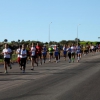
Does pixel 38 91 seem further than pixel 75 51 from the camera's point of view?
No

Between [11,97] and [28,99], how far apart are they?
0.68 m

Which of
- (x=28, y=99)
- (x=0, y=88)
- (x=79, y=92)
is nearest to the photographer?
(x=28, y=99)

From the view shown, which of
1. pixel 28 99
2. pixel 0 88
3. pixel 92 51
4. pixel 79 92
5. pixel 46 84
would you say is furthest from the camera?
pixel 92 51

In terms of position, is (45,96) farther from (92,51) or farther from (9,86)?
(92,51)

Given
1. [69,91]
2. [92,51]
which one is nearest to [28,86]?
[69,91]

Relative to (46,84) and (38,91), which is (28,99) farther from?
(46,84)

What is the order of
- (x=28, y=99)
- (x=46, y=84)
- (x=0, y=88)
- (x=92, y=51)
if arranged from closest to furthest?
1. (x=28, y=99)
2. (x=0, y=88)
3. (x=46, y=84)
4. (x=92, y=51)

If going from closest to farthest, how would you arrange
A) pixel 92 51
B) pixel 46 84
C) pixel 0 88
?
pixel 0 88
pixel 46 84
pixel 92 51

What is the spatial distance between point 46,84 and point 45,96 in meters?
3.20

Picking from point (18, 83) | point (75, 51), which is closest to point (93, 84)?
point (18, 83)

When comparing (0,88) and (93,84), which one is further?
(93,84)

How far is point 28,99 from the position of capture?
10.5 meters

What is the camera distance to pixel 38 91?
1216cm

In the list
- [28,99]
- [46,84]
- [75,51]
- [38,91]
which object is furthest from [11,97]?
[75,51]
